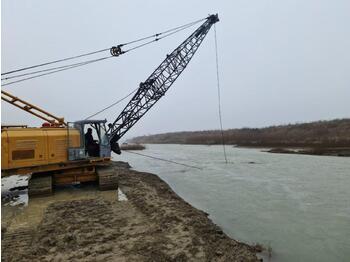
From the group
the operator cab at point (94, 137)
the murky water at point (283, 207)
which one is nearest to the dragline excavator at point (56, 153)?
the operator cab at point (94, 137)

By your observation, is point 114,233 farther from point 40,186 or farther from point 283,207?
point 283,207

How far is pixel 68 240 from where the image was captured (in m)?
7.31

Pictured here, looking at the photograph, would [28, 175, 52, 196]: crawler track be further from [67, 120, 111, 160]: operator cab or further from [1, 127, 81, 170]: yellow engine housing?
[67, 120, 111, 160]: operator cab

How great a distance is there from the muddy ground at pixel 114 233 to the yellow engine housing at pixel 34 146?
1.85m

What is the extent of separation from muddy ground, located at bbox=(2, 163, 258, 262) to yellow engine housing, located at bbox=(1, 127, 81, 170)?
6.08 feet

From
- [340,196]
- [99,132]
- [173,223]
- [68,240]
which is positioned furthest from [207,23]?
[68,240]

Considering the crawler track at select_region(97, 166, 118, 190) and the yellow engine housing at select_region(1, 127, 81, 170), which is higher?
the yellow engine housing at select_region(1, 127, 81, 170)

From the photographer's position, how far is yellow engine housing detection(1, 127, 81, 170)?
12.0m

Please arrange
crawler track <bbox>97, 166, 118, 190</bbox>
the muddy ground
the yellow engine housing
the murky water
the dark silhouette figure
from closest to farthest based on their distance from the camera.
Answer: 1. the muddy ground
2. the murky water
3. the yellow engine housing
4. crawler track <bbox>97, 166, 118, 190</bbox>
5. the dark silhouette figure

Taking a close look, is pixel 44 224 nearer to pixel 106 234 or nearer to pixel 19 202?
pixel 106 234

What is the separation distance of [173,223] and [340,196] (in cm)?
851

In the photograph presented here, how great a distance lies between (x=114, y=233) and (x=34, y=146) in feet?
21.4

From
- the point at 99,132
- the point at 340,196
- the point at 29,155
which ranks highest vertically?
the point at 99,132

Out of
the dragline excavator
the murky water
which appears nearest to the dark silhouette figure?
the dragline excavator
